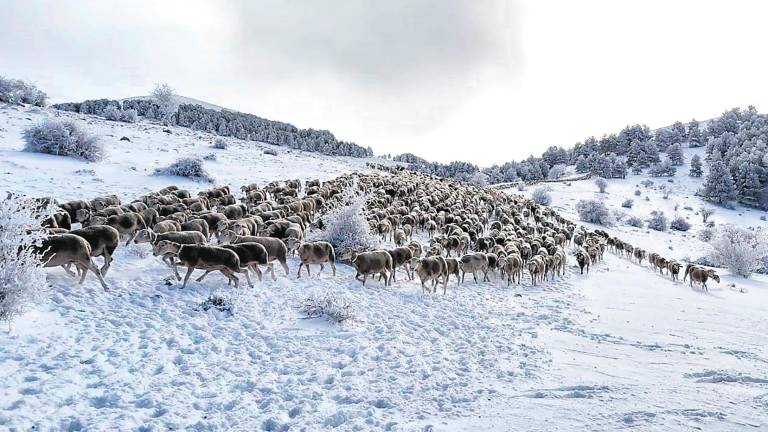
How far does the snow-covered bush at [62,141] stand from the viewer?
26422 millimetres

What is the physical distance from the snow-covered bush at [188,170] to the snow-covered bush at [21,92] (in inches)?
1581

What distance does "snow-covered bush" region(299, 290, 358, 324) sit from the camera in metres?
9.52

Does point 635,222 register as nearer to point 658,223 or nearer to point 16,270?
point 658,223

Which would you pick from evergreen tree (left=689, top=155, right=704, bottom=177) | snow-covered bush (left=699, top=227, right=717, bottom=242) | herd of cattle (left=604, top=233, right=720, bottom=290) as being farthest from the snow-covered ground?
evergreen tree (left=689, top=155, right=704, bottom=177)

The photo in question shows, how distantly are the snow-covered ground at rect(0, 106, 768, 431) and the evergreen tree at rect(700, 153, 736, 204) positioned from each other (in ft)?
241

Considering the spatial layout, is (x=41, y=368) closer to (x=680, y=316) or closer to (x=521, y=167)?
(x=680, y=316)

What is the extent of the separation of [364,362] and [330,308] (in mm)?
1806

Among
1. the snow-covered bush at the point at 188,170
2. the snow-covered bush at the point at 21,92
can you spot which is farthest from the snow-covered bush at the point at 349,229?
the snow-covered bush at the point at 21,92

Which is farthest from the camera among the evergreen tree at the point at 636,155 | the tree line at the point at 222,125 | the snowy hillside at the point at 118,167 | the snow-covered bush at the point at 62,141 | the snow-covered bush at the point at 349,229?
the evergreen tree at the point at 636,155

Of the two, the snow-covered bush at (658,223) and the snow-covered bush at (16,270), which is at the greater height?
the snow-covered bush at (658,223)

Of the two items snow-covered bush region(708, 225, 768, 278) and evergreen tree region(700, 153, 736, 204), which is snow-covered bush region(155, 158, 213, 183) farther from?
evergreen tree region(700, 153, 736, 204)

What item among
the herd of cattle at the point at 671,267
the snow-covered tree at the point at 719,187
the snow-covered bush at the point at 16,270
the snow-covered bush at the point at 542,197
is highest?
the snow-covered tree at the point at 719,187

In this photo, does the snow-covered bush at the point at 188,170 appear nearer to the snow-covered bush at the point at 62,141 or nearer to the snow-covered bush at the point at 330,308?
the snow-covered bush at the point at 62,141

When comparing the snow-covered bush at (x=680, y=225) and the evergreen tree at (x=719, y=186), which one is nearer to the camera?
the snow-covered bush at (x=680, y=225)
